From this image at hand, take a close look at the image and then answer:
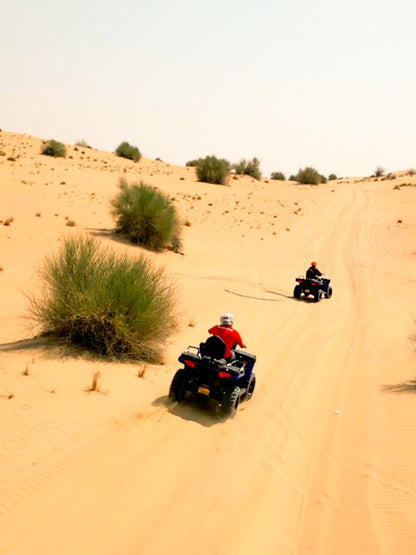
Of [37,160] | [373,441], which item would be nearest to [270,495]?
[373,441]

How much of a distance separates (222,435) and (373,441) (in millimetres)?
2083

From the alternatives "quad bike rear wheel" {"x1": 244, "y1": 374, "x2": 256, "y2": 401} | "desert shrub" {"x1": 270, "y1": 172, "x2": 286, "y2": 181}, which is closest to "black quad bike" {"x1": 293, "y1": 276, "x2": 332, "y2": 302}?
"quad bike rear wheel" {"x1": 244, "y1": 374, "x2": 256, "y2": 401}

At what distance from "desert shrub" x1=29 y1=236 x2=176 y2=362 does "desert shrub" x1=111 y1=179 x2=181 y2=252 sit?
41.0ft

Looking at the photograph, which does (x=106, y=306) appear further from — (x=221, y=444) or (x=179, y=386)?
(x=221, y=444)

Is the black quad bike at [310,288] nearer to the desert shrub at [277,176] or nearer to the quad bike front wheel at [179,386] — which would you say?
the quad bike front wheel at [179,386]

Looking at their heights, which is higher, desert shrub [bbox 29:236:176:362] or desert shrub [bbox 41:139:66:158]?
desert shrub [bbox 41:139:66:158]

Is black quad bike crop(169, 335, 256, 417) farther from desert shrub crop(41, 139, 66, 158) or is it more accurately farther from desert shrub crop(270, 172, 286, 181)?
desert shrub crop(270, 172, 286, 181)

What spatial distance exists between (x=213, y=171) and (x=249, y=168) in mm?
12333

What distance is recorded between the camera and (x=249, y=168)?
59.7m

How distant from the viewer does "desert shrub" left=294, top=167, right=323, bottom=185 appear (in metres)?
60.1

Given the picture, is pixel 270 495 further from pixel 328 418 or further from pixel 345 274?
pixel 345 274

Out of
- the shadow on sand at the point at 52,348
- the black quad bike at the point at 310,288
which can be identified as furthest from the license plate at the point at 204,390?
the black quad bike at the point at 310,288

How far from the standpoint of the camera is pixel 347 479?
6457mm

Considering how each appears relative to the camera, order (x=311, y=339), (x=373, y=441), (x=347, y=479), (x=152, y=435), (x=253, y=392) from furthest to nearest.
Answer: (x=311, y=339), (x=253, y=392), (x=373, y=441), (x=152, y=435), (x=347, y=479)
